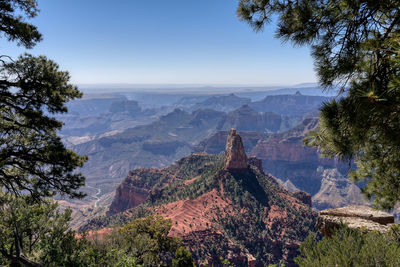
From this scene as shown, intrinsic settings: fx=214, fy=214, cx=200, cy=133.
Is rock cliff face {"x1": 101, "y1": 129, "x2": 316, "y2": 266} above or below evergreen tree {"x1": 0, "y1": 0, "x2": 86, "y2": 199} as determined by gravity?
below

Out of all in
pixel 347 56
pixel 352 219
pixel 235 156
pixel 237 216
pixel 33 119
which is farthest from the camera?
pixel 235 156

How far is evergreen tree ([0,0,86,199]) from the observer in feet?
26.7

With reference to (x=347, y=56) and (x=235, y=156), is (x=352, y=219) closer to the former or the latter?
(x=347, y=56)

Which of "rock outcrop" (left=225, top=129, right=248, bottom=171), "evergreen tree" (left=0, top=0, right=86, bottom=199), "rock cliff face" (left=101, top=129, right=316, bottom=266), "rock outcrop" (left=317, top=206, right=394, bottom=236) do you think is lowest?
"rock cliff face" (left=101, top=129, right=316, bottom=266)

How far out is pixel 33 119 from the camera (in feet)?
29.9

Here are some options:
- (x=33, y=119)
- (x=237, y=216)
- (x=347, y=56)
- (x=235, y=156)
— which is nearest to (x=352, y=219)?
(x=347, y=56)

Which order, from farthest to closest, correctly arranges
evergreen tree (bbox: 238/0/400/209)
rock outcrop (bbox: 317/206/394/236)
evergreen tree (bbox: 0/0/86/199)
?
rock outcrop (bbox: 317/206/394/236) < evergreen tree (bbox: 0/0/86/199) < evergreen tree (bbox: 238/0/400/209)

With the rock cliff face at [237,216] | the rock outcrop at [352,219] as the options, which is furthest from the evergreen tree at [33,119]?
the rock cliff face at [237,216]

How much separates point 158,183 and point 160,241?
10422 centimetres

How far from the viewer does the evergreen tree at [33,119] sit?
26.7 ft

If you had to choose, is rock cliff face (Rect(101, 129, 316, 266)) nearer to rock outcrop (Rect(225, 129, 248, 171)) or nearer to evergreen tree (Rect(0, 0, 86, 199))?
rock outcrop (Rect(225, 129, 248, 171))

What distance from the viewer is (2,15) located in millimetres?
7641

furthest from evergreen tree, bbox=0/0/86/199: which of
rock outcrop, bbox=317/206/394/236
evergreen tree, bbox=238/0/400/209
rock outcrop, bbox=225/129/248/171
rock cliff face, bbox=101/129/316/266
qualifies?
rock outcrop, bbox=225/129/248/171

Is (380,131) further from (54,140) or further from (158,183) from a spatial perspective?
(158,183)
